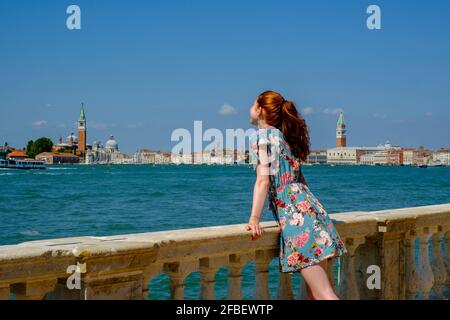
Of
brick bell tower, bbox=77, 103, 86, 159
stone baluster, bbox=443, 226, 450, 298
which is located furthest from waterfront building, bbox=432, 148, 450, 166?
stone baluster, bbox=443, 226, 450, 298

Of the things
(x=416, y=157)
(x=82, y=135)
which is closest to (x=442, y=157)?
(x=416, y=157)

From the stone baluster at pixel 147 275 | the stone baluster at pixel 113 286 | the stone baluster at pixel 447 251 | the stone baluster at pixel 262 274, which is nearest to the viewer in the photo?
the stone baluster at pixel 113 286

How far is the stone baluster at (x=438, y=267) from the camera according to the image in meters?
4.98

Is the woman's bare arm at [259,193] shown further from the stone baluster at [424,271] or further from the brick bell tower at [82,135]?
the brick bell tower at [82,135]

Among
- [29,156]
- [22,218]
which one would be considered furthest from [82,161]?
[22,218]

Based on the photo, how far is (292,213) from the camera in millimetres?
3496

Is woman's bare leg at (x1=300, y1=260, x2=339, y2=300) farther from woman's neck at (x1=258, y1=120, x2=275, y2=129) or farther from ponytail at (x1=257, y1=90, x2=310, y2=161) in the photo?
woman's neck at (x1=258, y1=120, x2=275, y2=129)

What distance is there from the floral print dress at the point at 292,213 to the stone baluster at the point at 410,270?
129cm

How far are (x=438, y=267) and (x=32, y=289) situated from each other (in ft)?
10.9

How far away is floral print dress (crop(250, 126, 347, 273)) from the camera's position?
347 cm

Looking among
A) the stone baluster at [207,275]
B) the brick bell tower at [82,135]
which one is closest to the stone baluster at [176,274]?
the stone baluster at [207,275]

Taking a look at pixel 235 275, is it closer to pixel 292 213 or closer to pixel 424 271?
pixel 292 213

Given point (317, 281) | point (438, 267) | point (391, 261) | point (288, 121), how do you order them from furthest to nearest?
point (438, 267) < point (391, 261) < point (288, 121) < point (317, 281)

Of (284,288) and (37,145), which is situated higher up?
(37,145)
